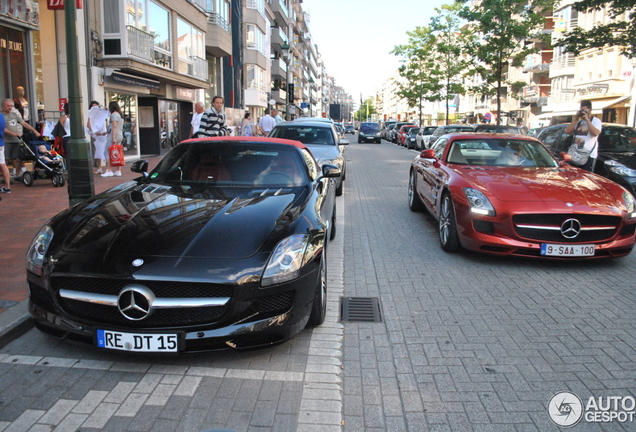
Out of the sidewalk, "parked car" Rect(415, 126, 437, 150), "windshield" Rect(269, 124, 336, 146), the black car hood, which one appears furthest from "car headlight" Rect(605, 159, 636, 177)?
"parked car" Rect(415, 126, 437, 150)

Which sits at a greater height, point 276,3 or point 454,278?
point 276,3

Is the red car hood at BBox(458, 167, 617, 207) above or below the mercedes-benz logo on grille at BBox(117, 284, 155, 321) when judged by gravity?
above

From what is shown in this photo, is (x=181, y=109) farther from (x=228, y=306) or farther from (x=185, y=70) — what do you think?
(x=228, y=306)

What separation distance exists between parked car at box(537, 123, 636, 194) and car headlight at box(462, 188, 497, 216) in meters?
5.53

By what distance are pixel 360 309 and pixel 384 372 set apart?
1.19 meters

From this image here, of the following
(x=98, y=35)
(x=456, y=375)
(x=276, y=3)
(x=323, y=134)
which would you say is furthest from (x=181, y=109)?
(x=276, y=3)

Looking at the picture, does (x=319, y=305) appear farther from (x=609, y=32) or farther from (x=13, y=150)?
(x=609, y=32)

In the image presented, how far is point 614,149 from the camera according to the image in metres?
10.7

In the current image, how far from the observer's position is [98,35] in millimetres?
17172

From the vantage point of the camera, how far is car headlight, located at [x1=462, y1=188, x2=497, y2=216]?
568 cm

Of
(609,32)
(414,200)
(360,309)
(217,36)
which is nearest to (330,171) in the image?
(360,309)

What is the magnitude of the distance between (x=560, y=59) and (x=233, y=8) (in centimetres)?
2959

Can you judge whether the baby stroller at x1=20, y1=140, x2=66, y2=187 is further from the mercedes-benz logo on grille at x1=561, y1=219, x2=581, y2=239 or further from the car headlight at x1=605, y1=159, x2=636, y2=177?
the car headlight at x1=605, y1=159, x2=636, y2=177

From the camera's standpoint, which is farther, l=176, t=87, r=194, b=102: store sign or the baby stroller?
l=176, t=87, r=194, b=102: store sign
